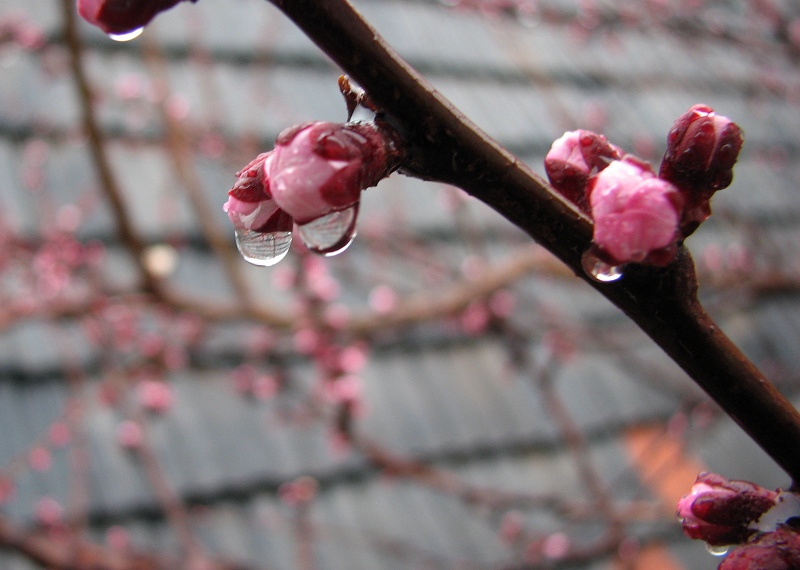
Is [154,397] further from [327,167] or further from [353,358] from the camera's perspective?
[327,167]

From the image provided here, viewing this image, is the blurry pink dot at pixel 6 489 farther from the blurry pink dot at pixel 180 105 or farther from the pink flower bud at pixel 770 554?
the pink flower bud at pixel 770 554

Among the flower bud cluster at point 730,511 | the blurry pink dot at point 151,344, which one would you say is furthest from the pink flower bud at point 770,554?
the blurry pink dot at point 151,344

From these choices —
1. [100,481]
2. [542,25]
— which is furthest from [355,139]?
[542,25]

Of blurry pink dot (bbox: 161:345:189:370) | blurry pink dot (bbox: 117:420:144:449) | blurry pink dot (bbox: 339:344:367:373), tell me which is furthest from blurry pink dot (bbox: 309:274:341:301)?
blurry pink dot (bbox: 117:420:144:449)

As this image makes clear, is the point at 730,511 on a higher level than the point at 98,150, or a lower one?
lower

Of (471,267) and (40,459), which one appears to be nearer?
(40,459)

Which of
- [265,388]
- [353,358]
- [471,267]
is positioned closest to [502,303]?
[471,267]
